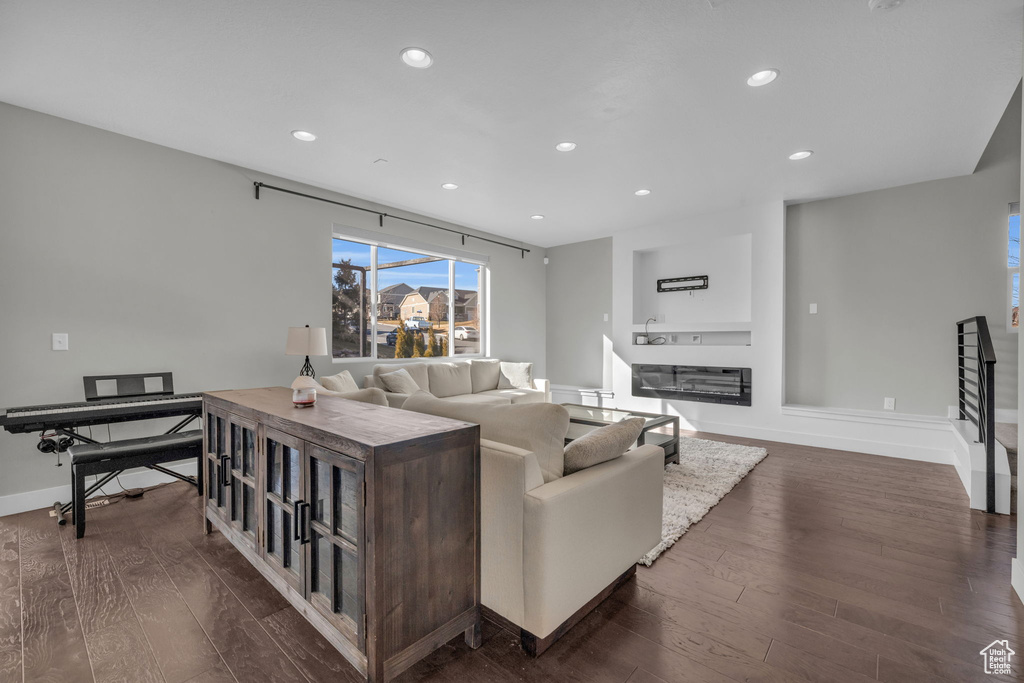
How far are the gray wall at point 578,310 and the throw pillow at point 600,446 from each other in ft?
15.1

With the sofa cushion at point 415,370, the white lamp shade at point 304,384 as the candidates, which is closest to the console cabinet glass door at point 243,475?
the white lamp shade at point 304,384

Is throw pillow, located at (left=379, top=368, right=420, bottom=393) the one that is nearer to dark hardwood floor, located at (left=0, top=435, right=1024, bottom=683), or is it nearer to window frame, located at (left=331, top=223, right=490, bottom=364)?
window frame, located at (left=331, top=223, right=490, bottom=364)

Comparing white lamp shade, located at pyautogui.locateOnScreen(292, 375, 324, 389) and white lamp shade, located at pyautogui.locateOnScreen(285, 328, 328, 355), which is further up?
white lamp shade, located at pyautogui.locateOnScreen(285, 328, 328, 355)

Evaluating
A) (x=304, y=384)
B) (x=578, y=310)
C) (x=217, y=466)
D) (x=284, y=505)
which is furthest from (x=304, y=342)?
(x=578, y=310)

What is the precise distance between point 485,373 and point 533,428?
13.4 ft

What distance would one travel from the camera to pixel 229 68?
2443 mm

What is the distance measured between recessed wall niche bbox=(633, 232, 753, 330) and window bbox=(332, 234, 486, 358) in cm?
233

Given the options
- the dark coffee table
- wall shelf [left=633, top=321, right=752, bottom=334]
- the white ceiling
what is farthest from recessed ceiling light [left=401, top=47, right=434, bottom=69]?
wall shelf [left=633, top=321, right=752, bottom=334]

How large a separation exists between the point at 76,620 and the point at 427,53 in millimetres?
2998

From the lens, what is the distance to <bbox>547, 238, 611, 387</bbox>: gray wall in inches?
261

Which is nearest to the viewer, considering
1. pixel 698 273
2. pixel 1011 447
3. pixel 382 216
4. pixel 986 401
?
pixel 986 401

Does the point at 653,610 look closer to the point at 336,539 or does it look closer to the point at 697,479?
the point at 336,539

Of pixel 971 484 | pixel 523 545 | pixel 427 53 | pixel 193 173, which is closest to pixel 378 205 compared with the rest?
pixel 193 173

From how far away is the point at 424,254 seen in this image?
5.59m
